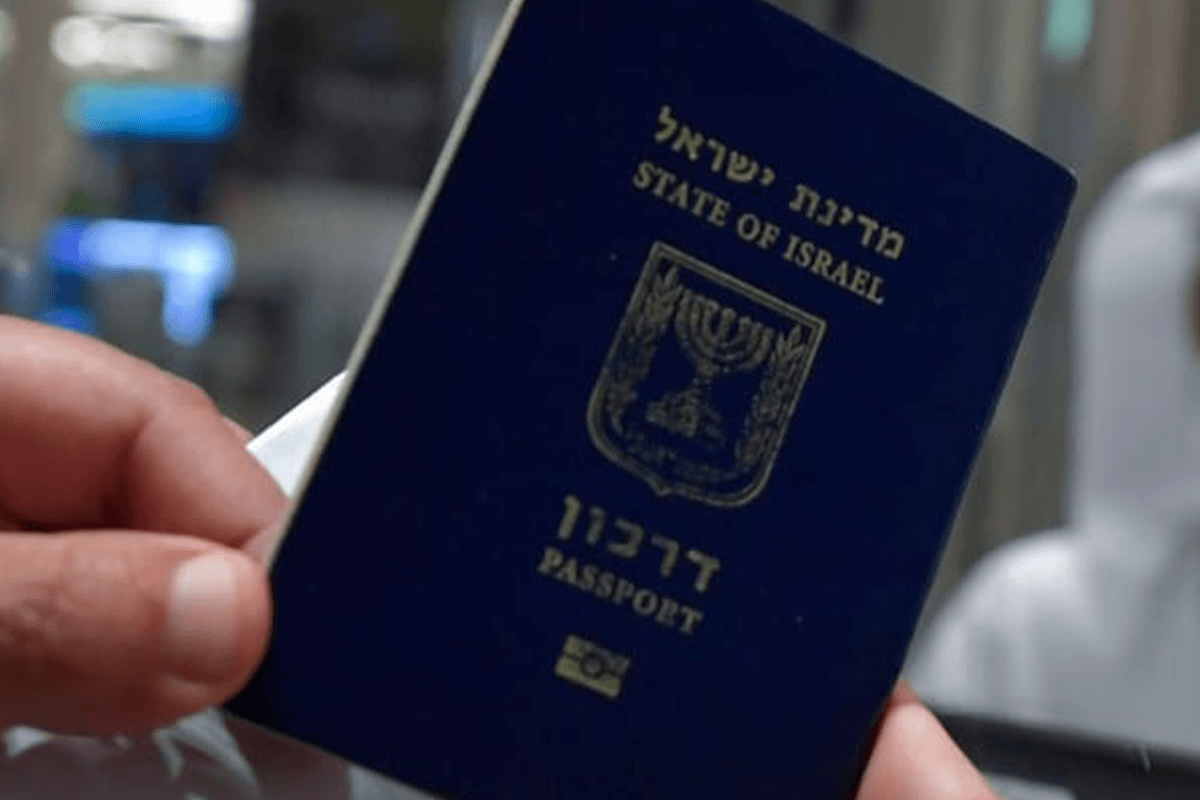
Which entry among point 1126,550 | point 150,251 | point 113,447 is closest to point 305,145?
point 150,251

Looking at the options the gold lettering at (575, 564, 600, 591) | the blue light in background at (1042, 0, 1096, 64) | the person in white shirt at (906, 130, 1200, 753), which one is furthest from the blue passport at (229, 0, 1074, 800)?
the blue light in background at (1042, 0, 1096, 64)

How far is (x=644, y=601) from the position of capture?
1.33ft

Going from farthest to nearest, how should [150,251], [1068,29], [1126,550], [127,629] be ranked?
[150,251] < [1068,29] < [1126,550] < [127,629]

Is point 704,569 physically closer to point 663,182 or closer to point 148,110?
point 663,182

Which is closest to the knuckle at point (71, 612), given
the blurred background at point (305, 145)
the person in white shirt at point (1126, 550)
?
the blurred background at point (305, 145)

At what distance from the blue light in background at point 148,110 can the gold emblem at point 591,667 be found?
483 centimetres

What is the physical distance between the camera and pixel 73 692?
390 millimetres

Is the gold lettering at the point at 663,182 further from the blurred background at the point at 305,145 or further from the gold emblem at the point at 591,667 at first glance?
the blurred background at the point at 305,145

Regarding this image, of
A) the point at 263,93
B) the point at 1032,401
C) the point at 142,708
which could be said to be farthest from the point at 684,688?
the point at 263,93

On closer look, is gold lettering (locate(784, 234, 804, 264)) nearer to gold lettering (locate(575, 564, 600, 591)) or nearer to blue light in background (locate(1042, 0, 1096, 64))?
gold lettering (locate(575, 564, 600, 591))

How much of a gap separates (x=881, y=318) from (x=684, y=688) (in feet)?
0.32

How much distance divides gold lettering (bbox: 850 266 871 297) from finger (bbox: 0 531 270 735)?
0.15m

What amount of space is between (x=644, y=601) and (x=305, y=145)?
9.47ft

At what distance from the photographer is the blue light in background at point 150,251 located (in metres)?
4.18
